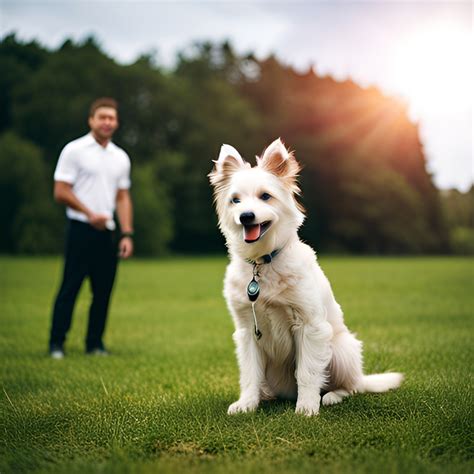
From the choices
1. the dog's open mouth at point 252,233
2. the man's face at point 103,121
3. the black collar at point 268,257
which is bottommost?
the black collar at point 268,257

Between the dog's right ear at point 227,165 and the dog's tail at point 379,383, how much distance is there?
6.83ft

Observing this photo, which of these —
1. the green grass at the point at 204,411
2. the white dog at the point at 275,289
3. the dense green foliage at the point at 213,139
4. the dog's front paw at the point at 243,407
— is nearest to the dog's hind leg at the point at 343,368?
the white dog at the point at 275,289

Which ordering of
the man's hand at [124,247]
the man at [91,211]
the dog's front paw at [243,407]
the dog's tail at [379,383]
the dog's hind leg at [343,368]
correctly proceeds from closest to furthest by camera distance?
the dog's front paw at [243,407] → the dog's hind leg at [343,368] → the dog's tail at [379,383] → the man at [91,211] → the man's hand at [124,247]

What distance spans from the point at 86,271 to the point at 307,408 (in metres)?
4.30

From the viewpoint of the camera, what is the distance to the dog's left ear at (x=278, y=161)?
464 cm

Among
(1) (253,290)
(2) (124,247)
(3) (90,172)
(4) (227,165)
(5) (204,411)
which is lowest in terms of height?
(5) (204,411)

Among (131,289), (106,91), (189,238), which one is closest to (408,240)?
(189,238)

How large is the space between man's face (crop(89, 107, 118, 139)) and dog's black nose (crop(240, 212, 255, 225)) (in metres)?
4.03

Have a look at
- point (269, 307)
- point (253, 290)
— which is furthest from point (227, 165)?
point (269, 307)

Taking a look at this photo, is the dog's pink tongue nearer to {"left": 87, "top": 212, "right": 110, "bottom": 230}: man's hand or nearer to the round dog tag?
the round dog tag

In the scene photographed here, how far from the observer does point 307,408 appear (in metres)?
4.59

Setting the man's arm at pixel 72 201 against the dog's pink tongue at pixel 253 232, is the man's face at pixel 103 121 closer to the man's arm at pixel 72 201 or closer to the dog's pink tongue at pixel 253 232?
the man's arm at pixel 72 201

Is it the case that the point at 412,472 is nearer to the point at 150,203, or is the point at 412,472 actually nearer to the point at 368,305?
the point at 368,305

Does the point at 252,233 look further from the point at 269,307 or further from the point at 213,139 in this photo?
the point at 213,139
